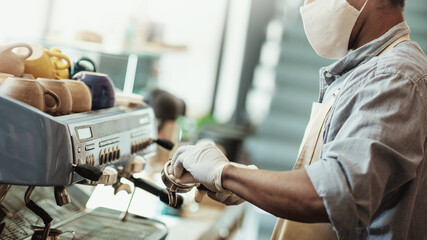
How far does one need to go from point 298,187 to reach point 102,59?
1566mm

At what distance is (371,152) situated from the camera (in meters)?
1.01

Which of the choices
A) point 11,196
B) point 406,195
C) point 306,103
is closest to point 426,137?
point 406,195

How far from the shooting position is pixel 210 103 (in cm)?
555

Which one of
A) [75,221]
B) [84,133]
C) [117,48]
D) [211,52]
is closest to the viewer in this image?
[84,133]

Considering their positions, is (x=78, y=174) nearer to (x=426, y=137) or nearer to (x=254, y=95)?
(x=426, y=137)

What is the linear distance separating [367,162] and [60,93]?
677 millimetres

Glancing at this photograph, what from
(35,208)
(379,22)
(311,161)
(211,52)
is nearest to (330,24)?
(379,22)

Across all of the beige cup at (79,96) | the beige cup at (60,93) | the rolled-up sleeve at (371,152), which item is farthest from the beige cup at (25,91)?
the rolled-up sleeve at (371,152)

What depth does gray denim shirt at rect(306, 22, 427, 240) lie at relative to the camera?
1.01m

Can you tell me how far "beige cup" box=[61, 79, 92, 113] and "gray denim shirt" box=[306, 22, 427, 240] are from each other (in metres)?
0.59

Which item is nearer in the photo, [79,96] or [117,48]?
[79,96]

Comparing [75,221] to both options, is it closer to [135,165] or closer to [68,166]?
[135,165]

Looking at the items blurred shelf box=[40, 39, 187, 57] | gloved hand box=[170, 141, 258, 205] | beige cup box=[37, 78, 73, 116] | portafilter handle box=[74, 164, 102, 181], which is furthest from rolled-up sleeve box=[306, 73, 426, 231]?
blurred shelf box=[40, 39, 187, 57]

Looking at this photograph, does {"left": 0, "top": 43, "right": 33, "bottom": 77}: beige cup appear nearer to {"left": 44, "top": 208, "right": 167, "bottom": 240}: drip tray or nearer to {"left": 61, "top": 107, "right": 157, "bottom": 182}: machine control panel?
→ {"left": 61, "top": 107, "right": 157, "bottom": 182}: machine control panel
